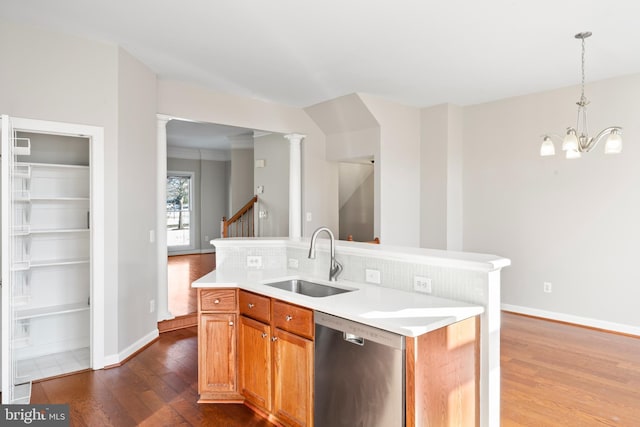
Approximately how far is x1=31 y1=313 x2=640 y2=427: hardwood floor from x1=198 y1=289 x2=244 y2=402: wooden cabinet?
113 millimetres

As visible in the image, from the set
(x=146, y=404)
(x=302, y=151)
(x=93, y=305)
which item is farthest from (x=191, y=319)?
(x=302, y=151)

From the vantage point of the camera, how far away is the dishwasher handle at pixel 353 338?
80.0 inches

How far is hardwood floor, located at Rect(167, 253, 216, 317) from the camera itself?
5.10 m

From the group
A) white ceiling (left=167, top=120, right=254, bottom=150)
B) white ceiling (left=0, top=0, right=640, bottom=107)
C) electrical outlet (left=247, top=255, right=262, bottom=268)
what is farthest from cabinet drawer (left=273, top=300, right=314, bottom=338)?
white ceiling (left=167, top=120, right=254, bottom=150)

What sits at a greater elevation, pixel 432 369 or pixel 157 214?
pixel 157 214

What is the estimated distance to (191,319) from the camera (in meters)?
4.64

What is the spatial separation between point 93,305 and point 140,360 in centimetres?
65

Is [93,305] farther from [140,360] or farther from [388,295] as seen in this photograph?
[388,295]

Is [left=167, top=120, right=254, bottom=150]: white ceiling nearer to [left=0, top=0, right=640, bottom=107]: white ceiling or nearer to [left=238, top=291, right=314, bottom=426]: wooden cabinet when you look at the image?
[left=0, top=0, right=640, bottom=107]: white ceiling

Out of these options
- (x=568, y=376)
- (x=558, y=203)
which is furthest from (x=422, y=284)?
(x=558, y=203)

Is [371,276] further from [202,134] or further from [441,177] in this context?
[202,134]

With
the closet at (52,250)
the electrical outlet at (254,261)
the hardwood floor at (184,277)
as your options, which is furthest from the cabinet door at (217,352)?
the hardwood floor at (184,277)

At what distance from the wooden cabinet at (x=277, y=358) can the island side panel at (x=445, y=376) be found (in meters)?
0.63

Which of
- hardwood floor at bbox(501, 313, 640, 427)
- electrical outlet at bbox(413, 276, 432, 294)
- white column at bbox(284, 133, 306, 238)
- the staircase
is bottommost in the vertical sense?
hardwood floor at bbox(501, 313, 640, 427)
